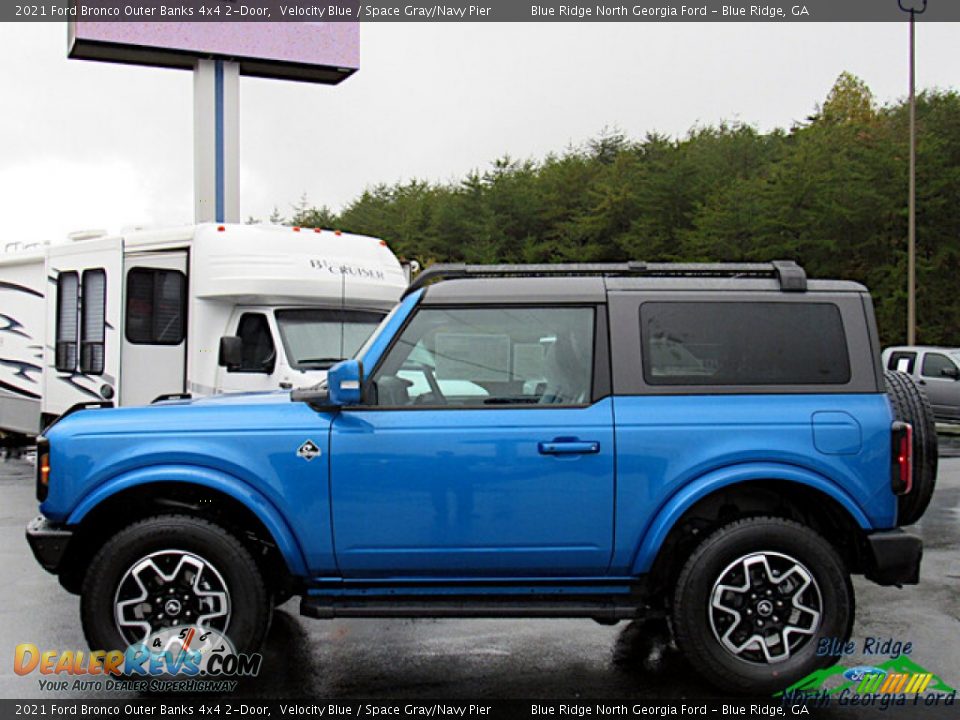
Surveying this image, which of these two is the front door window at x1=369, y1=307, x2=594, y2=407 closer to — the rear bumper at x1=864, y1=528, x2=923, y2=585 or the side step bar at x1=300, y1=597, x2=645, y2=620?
A: the side step bar at x1=300, y1=597, x2=645, y2=620

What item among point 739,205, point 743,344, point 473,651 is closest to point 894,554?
point 743,344

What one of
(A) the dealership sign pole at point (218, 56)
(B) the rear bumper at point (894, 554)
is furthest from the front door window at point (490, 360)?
(A) the dealership sign pole at point (218, 56)

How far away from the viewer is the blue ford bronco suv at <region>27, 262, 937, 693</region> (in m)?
4.96

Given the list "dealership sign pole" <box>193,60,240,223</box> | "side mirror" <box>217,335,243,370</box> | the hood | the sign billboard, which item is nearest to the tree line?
the sign billboard

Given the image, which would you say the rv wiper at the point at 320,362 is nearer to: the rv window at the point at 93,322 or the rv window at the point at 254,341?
the rv window at the point at 254,341

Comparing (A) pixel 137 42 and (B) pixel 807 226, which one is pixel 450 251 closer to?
(B) pixel 807 226

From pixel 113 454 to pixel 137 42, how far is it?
22762 mm

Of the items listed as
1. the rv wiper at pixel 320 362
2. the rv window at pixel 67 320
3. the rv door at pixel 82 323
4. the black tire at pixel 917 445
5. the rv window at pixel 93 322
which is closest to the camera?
the black tire at pixel 917 445

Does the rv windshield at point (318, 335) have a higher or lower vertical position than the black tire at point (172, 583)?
higher

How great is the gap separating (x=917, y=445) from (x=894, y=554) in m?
0.66

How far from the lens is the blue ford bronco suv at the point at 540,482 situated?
4.96 metres

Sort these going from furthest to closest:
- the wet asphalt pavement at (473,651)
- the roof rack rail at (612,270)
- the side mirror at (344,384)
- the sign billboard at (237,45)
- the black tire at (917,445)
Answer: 1. the sign billboard at (237,45)
2. the roof rack rail at (612,270)
3. the black tire at (917,445)
4. the wet asphalt pavement at (473,651)
5. the side mirror at (344,384)

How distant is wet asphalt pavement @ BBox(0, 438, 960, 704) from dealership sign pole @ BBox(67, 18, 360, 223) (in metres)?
19.3

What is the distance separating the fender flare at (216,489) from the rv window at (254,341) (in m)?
5.99
